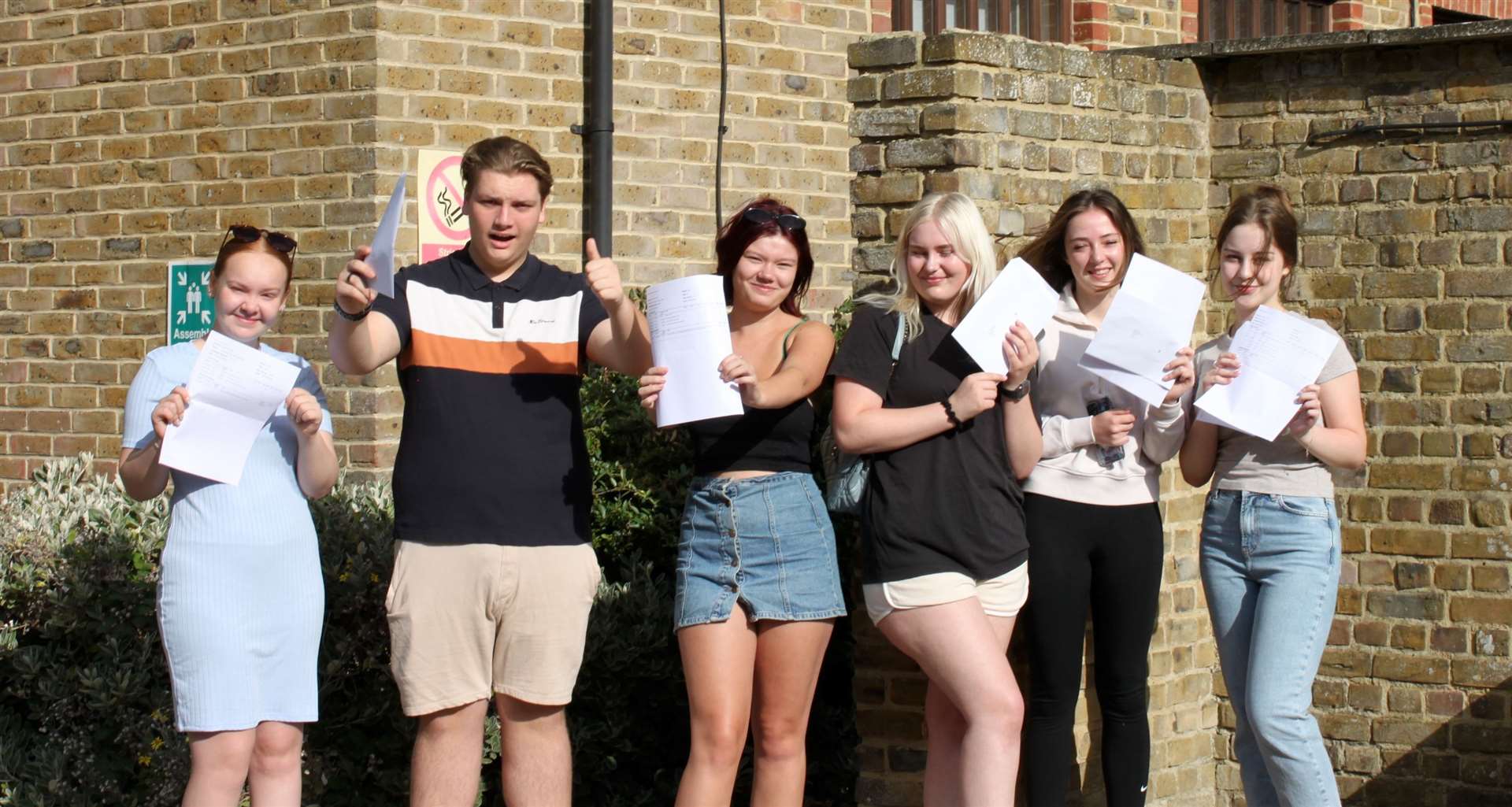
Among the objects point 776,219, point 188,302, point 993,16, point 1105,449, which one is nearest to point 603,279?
point 776,219

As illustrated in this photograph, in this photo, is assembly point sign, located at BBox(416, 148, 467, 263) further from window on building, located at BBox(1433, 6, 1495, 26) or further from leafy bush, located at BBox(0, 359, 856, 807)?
window on building, located at BBox(1433, 6, 1495, 26)

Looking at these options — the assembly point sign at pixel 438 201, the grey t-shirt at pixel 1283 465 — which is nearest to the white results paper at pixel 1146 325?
the grey t-shirt at pixel 1283 465

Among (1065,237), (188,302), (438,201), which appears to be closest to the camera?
(1065,237)

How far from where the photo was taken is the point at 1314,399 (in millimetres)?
4805

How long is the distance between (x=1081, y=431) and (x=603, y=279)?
1.42 metres

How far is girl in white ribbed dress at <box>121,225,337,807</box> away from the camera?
14.6 feet

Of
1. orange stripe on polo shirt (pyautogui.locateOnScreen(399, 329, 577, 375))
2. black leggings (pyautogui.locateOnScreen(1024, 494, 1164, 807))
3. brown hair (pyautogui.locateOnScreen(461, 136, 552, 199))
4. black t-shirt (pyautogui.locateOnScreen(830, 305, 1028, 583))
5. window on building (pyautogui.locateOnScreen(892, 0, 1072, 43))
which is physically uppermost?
window on building (pyautogui.locateOnScreen(892, 0, 1072, 43))

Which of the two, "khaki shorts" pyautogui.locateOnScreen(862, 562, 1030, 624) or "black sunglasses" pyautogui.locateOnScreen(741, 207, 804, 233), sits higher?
"black sunglasses" pyautogui.locateOnScreen(741, 207, 804, 233)

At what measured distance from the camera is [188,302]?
829 centimetres

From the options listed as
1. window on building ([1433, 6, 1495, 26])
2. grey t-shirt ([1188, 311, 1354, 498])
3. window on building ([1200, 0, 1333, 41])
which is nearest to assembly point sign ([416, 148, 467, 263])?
grey t-shirt ([1188, 311, 1354, 498])

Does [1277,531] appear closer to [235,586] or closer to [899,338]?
[899,338]

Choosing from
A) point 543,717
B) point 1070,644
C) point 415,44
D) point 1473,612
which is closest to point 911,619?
point 1070,644

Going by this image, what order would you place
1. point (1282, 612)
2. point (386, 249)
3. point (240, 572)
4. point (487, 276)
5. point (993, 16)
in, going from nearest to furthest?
1. point (386, 249)
2. point (240, 572)
3. point (487, 276)
4. point (1282, 612)
5. point (993, 16)

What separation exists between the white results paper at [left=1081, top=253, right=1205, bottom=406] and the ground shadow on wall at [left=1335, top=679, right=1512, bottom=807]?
7.12 ft
